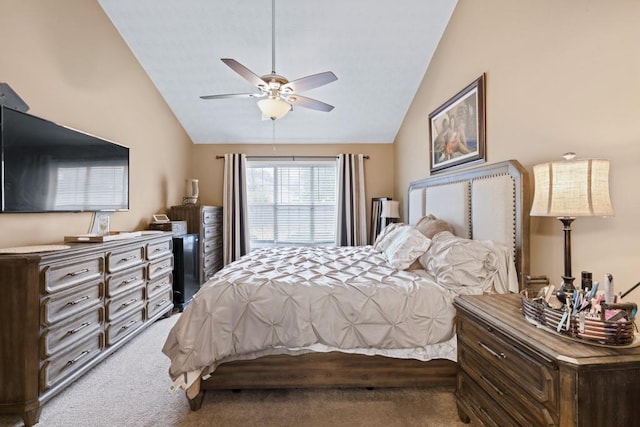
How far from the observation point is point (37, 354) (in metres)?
1.80

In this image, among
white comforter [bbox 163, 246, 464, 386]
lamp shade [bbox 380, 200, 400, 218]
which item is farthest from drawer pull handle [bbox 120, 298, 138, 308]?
lamp shade [bbox 380, 200, 400, 218]

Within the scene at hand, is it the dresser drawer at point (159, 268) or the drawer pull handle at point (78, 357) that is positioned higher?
the dresser drawer at point (159, 268)

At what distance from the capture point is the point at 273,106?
2.52 meters

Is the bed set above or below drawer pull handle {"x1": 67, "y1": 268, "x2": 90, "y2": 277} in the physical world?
below

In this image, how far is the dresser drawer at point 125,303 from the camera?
2482 millimetres

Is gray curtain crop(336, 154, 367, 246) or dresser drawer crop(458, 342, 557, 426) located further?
gray curtain crop(336, 154, 367, 246)

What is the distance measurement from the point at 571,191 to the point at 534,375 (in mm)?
802

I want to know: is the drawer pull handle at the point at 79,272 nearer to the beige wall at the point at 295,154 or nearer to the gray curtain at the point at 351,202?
the beige wall at the point at 295,154

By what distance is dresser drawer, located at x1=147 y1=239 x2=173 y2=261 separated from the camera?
3.07 m

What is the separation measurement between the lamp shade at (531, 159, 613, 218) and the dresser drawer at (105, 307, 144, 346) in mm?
3144

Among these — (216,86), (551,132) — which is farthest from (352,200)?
(551,132)

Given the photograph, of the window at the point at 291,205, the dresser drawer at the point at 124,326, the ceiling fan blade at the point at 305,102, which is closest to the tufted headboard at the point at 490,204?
the ceiling fan blade at the point at 305,102

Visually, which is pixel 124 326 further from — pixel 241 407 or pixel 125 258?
pixel 241 407

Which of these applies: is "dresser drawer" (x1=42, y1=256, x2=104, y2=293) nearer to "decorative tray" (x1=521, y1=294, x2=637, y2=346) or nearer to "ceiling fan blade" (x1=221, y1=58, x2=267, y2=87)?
"ceiling fan blade" (x1=221, y1=58, x2=267, y2=87)
